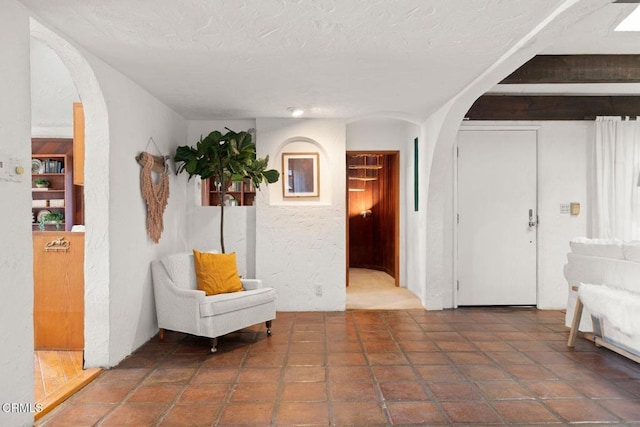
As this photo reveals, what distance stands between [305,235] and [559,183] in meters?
3.15

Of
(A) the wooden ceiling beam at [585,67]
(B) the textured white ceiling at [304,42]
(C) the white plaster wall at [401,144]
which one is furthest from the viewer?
(C) the white plaster wall at [401,144]

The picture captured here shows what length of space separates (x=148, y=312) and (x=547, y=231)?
15.0ft

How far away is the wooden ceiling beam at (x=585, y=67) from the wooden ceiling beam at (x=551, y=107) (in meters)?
1.12

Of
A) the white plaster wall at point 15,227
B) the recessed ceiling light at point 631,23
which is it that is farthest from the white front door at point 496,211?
the white plaster wall at point 15,227

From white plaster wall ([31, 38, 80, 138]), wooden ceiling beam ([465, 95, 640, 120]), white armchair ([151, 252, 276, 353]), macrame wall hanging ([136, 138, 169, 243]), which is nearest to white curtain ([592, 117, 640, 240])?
wooden ceiling beam ([465, 95, 640, 120])

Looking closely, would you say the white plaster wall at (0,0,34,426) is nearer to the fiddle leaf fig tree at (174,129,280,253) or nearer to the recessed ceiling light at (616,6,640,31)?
the fiddle leaf fig tree at (174,129,280,253)

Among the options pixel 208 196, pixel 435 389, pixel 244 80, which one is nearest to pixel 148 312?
pixel 244 80

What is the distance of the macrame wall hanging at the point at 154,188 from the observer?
3.92 meters

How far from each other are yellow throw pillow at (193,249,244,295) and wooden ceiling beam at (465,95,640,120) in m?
3.25

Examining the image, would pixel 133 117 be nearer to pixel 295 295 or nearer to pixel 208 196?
pixel 295 295

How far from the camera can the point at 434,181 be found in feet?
17.0

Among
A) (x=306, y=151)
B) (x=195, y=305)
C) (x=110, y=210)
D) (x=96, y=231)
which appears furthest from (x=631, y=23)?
(x=96, y=231)

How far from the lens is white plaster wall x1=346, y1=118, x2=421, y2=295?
6.25 metres

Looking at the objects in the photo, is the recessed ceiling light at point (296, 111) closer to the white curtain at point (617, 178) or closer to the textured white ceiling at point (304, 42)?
the textured white ceiling at point (304, 42)
